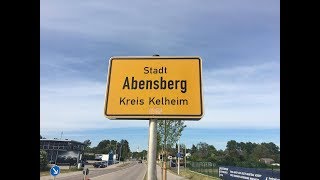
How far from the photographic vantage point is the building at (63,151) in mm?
71875

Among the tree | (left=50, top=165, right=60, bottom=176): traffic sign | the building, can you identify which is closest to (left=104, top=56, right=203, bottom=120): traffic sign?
Result: (left=50, top=165, right=60, bottom=176): traffic sign

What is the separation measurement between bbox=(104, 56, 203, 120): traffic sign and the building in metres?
40.9

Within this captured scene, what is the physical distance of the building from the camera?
2830 inches

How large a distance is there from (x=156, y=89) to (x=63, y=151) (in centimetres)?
7211

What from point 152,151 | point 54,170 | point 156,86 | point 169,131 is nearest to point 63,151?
point 169,131

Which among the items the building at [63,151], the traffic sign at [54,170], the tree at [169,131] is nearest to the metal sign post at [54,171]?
the traffic sign at [54,170]

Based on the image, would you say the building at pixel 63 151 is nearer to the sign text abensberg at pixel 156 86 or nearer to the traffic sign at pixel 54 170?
the traffic sign at pixel 54 170

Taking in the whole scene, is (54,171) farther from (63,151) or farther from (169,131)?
(63,151)

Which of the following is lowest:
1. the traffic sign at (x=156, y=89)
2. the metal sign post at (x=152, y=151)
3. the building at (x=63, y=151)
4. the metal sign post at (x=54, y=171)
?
the building at (x=63, y=151)

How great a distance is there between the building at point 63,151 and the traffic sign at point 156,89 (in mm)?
40899

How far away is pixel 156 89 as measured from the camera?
139 inches
